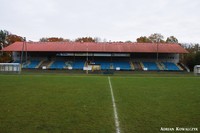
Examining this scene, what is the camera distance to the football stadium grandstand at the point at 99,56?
4844cm

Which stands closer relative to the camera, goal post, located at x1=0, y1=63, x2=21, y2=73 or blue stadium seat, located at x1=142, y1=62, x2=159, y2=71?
goal post, located at x1=0, y1=63, x2=21, y2=73

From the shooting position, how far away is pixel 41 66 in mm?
48906

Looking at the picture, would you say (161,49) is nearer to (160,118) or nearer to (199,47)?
(199,47)

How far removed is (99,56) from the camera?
51.7 metres

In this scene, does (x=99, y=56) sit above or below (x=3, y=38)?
below

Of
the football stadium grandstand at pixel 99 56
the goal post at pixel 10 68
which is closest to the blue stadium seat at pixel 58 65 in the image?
the football stadium grandstand at pixel 99 56

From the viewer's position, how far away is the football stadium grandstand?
48.4 metres

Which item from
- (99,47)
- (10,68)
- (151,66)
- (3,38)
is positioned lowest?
Answer: (10,68)

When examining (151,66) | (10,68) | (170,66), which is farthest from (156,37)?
(10,68)

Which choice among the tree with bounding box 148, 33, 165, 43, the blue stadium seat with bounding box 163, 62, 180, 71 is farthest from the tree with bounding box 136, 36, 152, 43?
the blue stadium seat with bounding box 163, 62, 180, 71

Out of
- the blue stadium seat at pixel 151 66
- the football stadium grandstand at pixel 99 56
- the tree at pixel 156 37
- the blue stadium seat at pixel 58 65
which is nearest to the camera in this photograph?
the blue stadium seat at pixel 151 66

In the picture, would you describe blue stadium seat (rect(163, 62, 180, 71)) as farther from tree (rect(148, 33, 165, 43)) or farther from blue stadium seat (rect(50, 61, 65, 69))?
blue stadium seat (rect(50, 61, 65, 69))

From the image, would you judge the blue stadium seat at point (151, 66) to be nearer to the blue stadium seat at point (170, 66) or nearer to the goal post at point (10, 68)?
the blue stadium seat at point (170, 66)

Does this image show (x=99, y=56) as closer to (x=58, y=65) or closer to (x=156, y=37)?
(x=58, y=65)
